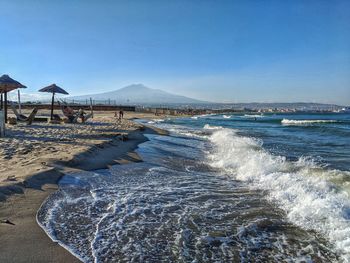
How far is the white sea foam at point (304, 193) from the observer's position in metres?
4.83

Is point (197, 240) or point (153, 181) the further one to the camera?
point (153, 181)

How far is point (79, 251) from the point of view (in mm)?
3719

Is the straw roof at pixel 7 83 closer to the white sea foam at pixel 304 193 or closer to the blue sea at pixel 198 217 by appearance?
the blue sea at pixel 198 217

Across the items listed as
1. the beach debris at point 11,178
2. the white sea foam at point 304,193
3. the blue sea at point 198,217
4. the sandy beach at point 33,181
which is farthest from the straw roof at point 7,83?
the beach debris at point 11,178

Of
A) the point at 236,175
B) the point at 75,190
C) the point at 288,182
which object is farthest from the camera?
the point at 236,175

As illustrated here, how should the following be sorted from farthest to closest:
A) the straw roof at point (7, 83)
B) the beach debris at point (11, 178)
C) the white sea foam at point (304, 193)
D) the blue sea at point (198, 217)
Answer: the straw roof at point (7, 83) → the beach debris at point (11, 178) → the white sea foam at point (304, 193) → the blue sea at point (198, 217)

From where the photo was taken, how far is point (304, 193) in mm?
6414

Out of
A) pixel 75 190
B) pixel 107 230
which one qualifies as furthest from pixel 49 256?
pixel 75 190

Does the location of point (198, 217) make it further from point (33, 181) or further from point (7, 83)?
point (7, 83)

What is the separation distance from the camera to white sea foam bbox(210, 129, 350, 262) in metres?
4.83

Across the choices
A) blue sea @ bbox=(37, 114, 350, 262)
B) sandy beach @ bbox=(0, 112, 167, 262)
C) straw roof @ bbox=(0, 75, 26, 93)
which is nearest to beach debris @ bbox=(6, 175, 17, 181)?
sandy beach @ bbox=(0, 112, 167, 262)

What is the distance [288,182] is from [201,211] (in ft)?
9.39

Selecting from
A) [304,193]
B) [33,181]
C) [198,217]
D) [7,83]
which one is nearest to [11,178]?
[33,181]

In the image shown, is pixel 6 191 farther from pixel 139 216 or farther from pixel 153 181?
pixel 153 181
